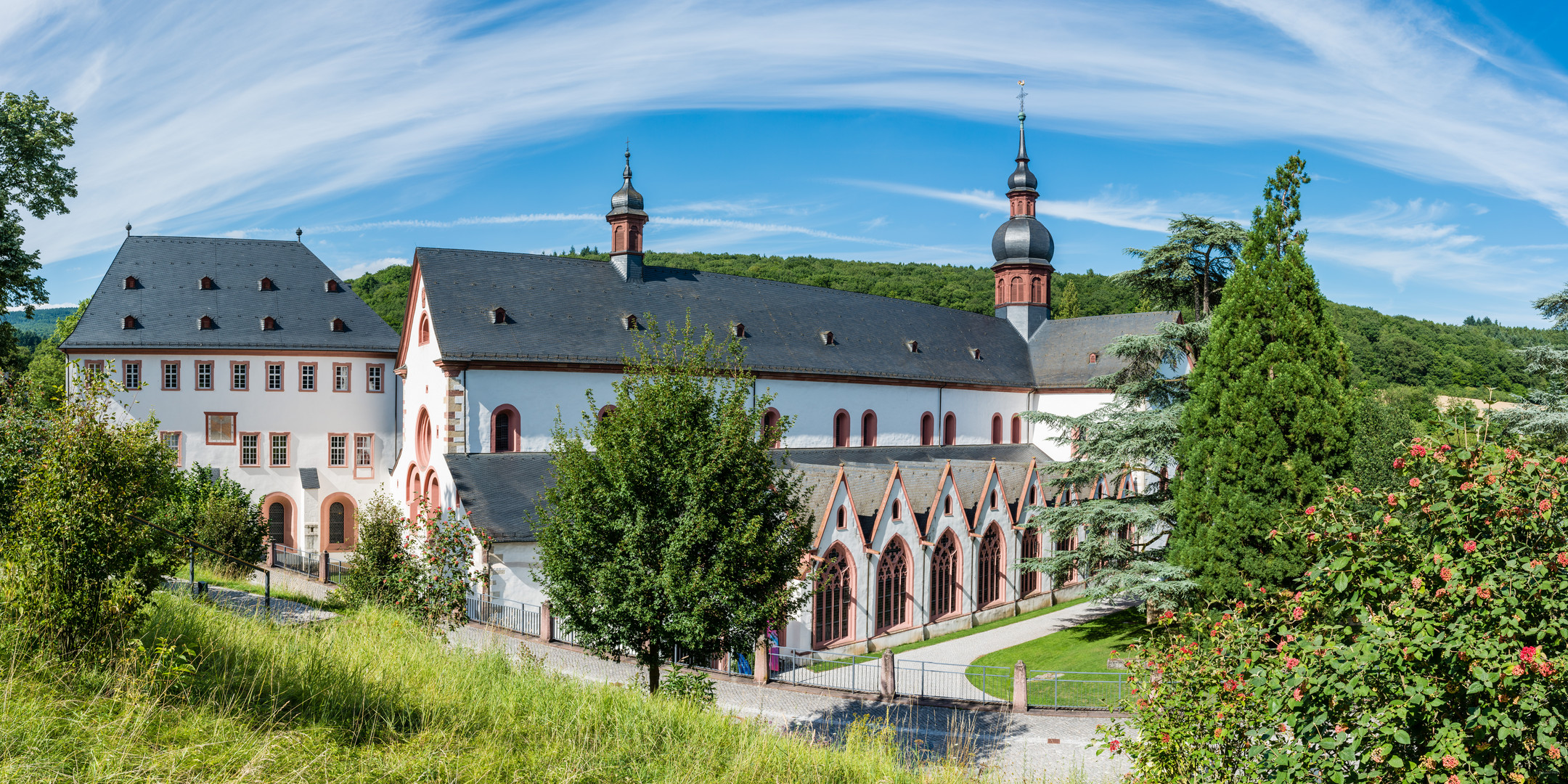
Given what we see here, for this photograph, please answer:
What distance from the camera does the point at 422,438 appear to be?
30.8 metres

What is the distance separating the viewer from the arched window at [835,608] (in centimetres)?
2594

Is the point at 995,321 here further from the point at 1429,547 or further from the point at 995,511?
the point at 1429,547

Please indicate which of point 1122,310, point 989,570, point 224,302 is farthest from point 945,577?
point 1122,310

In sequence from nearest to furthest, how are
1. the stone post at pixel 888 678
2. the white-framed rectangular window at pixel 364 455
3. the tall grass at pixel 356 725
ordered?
the tall grass at pixel 356 725
the stone post at pixel 888 678
the white-framed rectangular window at pixel 364 455

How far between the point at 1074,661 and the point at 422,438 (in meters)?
22.4

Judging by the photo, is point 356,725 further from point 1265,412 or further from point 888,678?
point 1265,412

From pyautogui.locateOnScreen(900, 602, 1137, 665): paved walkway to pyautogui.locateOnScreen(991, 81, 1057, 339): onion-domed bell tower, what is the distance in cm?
1872

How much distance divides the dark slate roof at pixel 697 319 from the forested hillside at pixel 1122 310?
23831mm

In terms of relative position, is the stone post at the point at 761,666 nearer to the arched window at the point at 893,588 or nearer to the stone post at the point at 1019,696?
the stone post at the point at 1019,696

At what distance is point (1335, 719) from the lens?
611cm

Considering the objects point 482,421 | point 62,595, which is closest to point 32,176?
point 482,421

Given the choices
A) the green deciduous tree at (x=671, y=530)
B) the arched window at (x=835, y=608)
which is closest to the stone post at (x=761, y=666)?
the green deciduous tree at (x=671, y=530)

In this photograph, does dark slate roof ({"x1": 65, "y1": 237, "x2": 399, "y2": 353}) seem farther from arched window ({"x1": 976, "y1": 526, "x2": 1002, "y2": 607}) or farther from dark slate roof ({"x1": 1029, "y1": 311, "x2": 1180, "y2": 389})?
dark slate roof ({"x1": 1029, "y1": 311, "x2": 1180, "y2": 389})

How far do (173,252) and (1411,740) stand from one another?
154 ft
